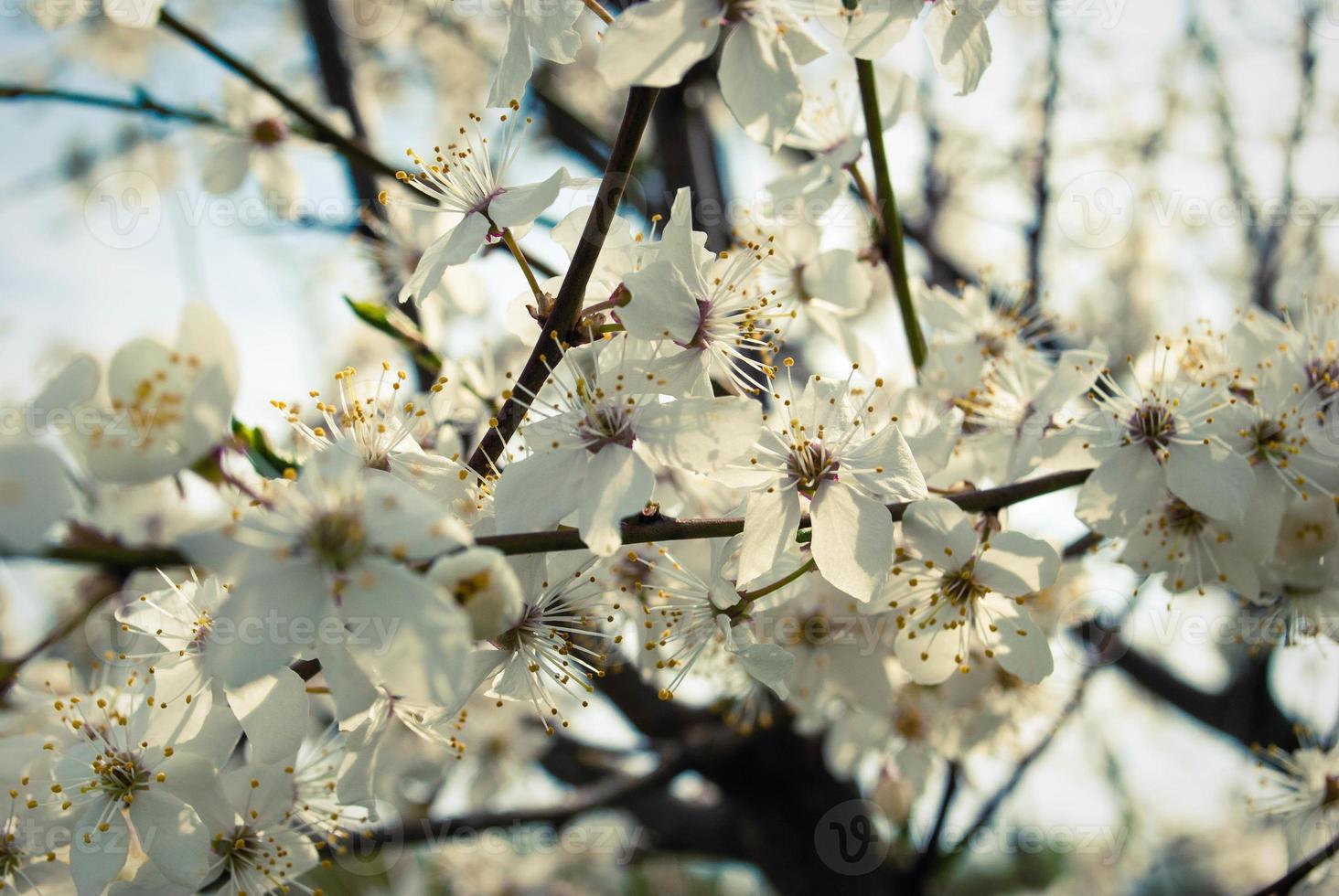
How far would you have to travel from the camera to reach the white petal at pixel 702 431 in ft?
3.16

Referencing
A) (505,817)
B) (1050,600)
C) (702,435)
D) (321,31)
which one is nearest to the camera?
(702,435)

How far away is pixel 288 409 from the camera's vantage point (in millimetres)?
1128

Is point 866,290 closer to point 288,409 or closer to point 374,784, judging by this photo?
point 288,409

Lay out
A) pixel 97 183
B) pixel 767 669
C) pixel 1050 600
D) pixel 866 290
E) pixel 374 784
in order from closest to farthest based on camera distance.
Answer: pixel 767 669
pixel 374 784
pixel 866 290
pixel 1050 600
pixel 97 183

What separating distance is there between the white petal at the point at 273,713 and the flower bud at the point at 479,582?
1.01 feet

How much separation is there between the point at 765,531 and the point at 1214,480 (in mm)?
606

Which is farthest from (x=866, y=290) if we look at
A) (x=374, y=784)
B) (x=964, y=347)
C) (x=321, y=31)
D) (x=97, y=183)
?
(x=97, y=183)

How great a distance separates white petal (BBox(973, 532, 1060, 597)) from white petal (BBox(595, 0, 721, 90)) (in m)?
0.67

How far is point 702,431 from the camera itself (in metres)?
0.98

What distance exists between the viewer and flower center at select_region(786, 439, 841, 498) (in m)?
1.11

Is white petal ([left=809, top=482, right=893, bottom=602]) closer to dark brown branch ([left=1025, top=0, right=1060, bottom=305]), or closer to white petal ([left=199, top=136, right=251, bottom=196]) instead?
dark brown branch ([left=1025, top=0, right=1060, bottom=305])

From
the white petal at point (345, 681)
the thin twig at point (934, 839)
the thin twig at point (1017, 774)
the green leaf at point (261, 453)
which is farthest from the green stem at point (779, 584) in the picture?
the thin twig at point (1017, 774)

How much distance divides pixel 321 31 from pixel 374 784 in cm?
213

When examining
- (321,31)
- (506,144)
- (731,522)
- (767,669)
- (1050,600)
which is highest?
(321,31)
